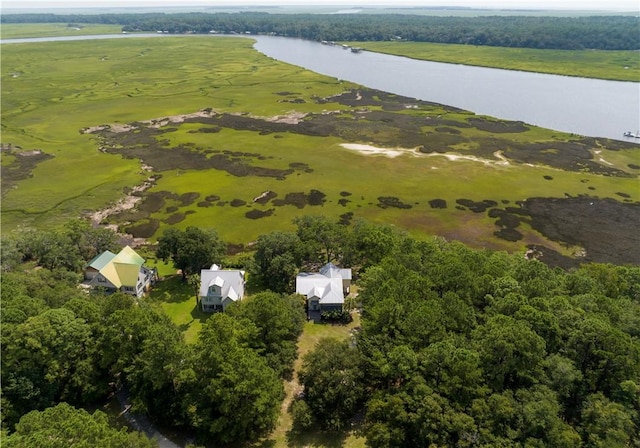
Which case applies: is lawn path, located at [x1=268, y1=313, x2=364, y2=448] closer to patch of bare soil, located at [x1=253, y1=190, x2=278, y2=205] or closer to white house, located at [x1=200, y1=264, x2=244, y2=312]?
white house, located at [x1=200, y1=264, x2=244, y2=312]

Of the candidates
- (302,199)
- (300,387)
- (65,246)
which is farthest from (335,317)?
(65,246)

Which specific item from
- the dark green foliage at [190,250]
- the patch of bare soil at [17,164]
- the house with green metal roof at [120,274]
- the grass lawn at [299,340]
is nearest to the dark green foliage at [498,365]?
the grass lawn at [299,340]

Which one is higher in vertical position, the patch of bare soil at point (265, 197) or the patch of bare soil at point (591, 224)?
the patch of bare soil at point (265, 197)

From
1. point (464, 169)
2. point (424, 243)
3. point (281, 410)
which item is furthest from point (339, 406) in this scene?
point (464, 169)

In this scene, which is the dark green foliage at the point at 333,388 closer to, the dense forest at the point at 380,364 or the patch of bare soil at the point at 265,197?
the dense forest at the point at 380,364

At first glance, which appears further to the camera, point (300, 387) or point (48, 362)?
point (300, 387)

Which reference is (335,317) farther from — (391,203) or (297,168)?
(297,168)

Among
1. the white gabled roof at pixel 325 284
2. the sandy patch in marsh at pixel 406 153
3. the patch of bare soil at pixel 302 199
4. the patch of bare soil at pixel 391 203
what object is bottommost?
the patch of bare soil at pixel 391 203
